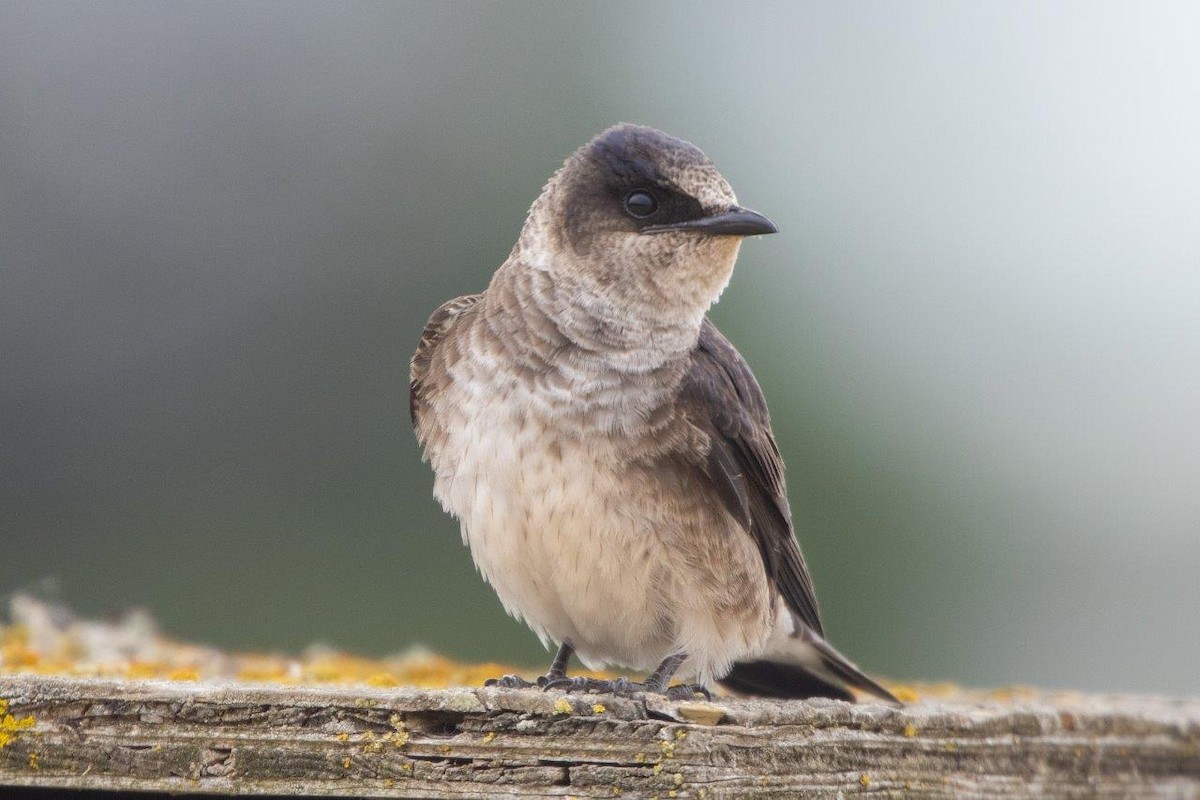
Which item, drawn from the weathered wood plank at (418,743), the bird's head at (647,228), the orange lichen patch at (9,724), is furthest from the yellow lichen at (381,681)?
the bird's head at (647,228)

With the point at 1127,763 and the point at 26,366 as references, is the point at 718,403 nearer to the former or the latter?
the point at 1127,763

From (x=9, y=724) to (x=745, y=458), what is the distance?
2247 mm

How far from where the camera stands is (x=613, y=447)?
3.71 m

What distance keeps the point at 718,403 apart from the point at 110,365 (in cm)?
712

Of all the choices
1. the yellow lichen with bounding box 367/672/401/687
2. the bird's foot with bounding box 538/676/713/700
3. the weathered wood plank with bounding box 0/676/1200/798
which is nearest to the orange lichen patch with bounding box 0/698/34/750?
the weathered wood plank with bounding box 0/676/1200/798

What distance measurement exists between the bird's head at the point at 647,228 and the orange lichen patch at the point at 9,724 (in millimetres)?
2049

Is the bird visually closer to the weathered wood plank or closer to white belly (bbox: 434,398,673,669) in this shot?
white belly (bbox: 434,398,673,669)

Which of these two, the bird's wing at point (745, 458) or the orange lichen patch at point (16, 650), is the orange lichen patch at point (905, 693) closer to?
the bird's wing at point (745, 458)

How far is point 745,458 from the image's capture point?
407cm

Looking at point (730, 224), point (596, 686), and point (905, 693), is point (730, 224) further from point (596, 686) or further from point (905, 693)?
point (596, 686)

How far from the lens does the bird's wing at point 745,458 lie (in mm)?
3906

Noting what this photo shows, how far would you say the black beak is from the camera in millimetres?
3837

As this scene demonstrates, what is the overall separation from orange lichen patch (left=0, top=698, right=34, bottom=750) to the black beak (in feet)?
7.21

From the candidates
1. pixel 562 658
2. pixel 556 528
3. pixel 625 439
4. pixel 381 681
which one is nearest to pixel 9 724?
pixel 381 681
